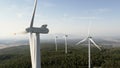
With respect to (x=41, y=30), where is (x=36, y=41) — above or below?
below

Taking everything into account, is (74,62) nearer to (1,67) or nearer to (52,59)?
(52,59)

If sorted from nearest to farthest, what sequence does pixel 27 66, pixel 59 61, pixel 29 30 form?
1. pixel 29 30
2. pixel 27 66
3. pixel 59 61

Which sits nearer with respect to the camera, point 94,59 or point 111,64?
point 111,64

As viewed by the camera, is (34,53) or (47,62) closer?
(34,53)

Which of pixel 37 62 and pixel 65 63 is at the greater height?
pixel 37 62

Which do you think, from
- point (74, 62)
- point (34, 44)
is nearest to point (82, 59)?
point (74, 62)

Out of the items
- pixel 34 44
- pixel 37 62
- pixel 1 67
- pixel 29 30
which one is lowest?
pixel 1 67

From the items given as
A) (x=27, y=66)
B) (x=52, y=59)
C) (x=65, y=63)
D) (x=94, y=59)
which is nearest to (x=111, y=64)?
(x=94, y=59)

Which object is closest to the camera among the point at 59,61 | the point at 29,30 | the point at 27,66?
the point at 29,30

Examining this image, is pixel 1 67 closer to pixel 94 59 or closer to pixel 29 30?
pixel 94 59
